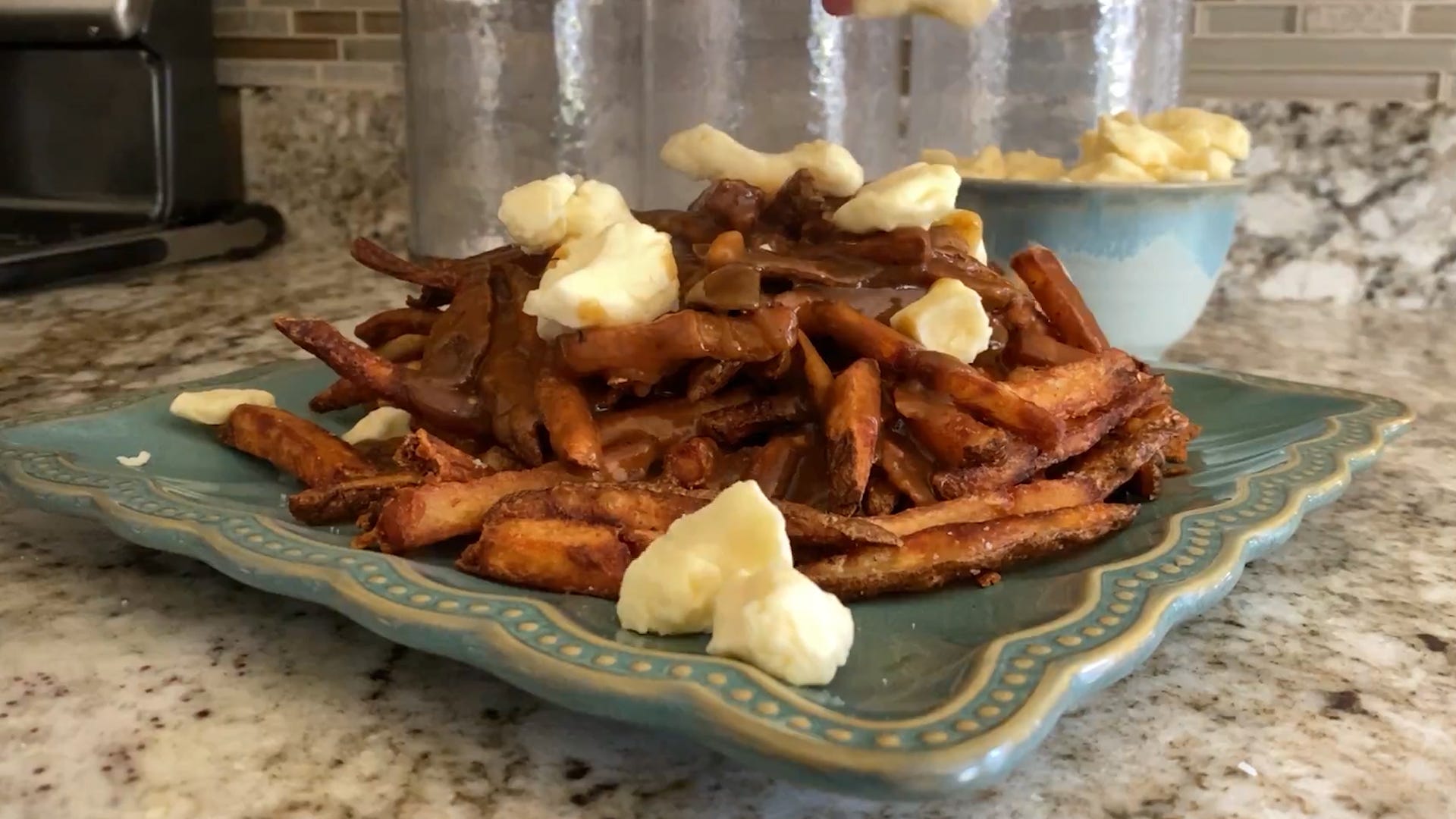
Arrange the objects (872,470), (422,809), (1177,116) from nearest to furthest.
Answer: (422,809), (872,470), (1177,116)

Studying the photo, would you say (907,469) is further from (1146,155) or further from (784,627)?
(1146,155)

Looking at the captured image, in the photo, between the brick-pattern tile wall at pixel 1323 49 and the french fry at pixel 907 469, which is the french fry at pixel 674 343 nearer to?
the french fry at pixel 907 469

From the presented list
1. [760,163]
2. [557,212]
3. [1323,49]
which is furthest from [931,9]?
[1323,49]

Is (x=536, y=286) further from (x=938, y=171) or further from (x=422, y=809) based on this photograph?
(x=422, y=809)

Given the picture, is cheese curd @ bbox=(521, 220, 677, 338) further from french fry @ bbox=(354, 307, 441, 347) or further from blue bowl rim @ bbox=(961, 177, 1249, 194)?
blue bowl rim @ bbox=(961, 177, 1249, 194)

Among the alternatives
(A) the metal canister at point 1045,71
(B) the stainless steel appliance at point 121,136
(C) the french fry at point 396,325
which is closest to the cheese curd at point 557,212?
(C) the french fry at point 396,325

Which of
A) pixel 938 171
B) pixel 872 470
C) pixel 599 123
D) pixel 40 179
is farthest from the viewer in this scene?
pixel 40 179

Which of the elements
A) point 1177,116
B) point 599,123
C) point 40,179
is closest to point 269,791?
point 1177,116
